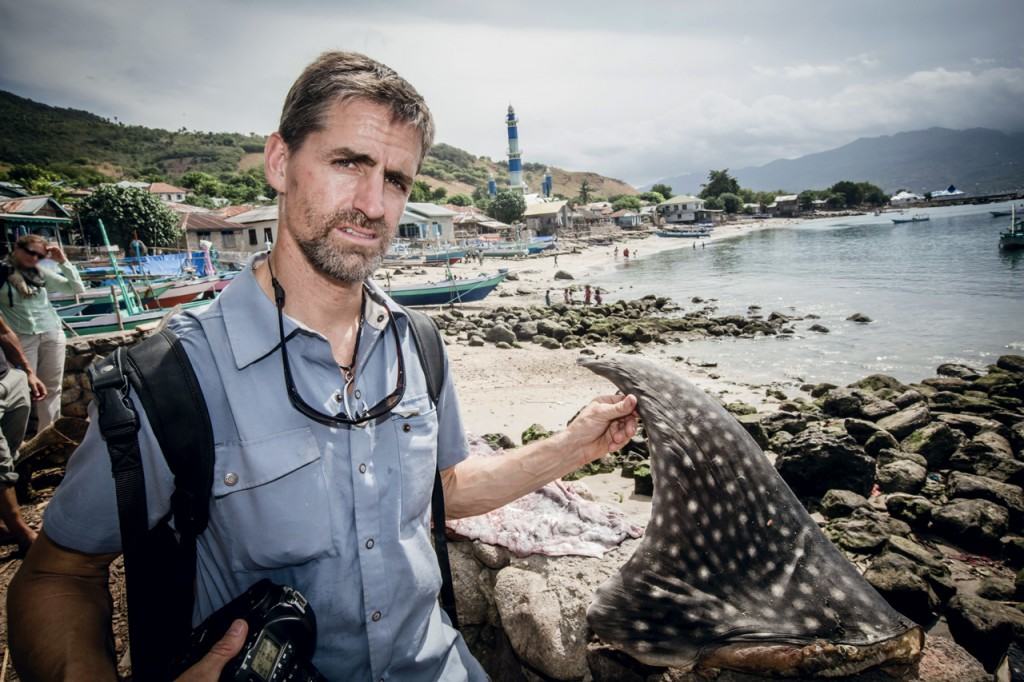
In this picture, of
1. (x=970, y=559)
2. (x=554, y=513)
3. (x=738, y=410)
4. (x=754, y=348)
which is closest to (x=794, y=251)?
(x=754, y=348)

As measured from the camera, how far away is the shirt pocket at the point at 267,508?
1587 millimetres

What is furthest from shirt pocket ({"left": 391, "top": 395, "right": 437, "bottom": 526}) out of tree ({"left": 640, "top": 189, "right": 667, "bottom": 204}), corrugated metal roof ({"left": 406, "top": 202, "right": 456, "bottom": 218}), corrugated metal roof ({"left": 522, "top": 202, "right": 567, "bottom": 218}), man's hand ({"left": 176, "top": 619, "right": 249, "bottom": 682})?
tree ({"left": 640, "top": 189, "right": 667, "bottom": 204})

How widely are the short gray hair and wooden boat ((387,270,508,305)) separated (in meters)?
23.3

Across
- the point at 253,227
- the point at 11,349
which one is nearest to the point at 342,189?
the point at 11,349

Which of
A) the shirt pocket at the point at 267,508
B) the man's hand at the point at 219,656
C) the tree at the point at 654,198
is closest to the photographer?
the man's hand at the point at 219,656

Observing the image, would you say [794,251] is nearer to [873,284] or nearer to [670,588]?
[873,284]

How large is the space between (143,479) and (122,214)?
47.0m

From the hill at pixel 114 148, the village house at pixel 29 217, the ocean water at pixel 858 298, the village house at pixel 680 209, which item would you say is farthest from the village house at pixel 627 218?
the village house at pixel 29 217

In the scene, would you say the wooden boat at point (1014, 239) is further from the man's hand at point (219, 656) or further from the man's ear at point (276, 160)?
the man's hand at point (219, 656)

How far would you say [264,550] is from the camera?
1.60 m

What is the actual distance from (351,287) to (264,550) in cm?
93

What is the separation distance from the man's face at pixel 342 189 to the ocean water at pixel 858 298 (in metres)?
14.1

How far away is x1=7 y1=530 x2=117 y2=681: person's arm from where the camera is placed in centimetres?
125

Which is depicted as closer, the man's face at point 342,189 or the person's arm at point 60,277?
the man's face at point 342,189
